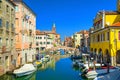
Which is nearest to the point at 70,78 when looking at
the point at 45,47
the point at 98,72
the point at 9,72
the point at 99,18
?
the point at 98,72

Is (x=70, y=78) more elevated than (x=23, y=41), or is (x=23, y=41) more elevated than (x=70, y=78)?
(x=23, y=41)

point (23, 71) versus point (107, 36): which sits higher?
point (107, 36)

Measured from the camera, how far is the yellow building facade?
33.7m

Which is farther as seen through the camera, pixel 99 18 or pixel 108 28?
pixel 99 18

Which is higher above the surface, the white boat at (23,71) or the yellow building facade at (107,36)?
the yellow building facade at (107,36)

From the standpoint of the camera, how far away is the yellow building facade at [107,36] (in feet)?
111

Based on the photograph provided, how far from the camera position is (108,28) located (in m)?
34.1

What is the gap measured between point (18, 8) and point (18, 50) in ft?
23.2

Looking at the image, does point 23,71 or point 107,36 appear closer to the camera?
point 23,71

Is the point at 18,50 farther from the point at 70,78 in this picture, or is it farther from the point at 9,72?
the point at 70,78

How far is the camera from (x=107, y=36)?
35031 mm

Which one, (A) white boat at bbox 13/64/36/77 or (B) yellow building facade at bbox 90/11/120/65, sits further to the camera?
(B) yellow building facade at bbox 90/11/120/65

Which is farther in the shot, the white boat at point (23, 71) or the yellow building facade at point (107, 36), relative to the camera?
the yellow building facade at point (107, 36)

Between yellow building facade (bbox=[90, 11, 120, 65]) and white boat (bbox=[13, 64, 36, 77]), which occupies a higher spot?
yellow building facade (bbox=[90, 11, 120, 65])
